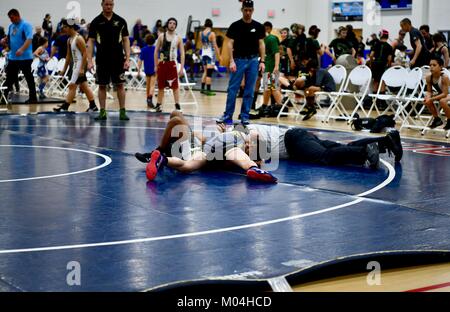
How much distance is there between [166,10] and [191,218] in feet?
79.8

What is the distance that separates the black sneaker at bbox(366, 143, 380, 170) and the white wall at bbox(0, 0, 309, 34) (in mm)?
20490

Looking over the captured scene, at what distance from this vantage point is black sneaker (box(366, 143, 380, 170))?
24.6ft

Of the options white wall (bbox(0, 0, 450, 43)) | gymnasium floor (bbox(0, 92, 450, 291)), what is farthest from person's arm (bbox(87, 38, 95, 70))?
white wall (bbox(0, 0, 450, 43))

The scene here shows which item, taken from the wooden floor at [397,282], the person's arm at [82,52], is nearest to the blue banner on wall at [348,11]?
the person's arm at [82,52]

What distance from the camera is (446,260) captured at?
177 inches

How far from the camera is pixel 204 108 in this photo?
14.7 meters

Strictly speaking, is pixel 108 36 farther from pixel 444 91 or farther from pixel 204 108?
pixel 444 91

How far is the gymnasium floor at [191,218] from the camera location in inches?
165

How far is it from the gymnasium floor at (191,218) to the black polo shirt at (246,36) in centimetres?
324

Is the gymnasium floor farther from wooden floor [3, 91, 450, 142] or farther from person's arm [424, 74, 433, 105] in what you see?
wooden floor [3, 91, 450, 142]

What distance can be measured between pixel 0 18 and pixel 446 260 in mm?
23331

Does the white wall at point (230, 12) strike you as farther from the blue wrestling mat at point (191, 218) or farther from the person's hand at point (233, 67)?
the blue wrestling mat at point (191, 218)

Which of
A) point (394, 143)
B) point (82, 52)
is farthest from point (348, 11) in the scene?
point (394, 143)
